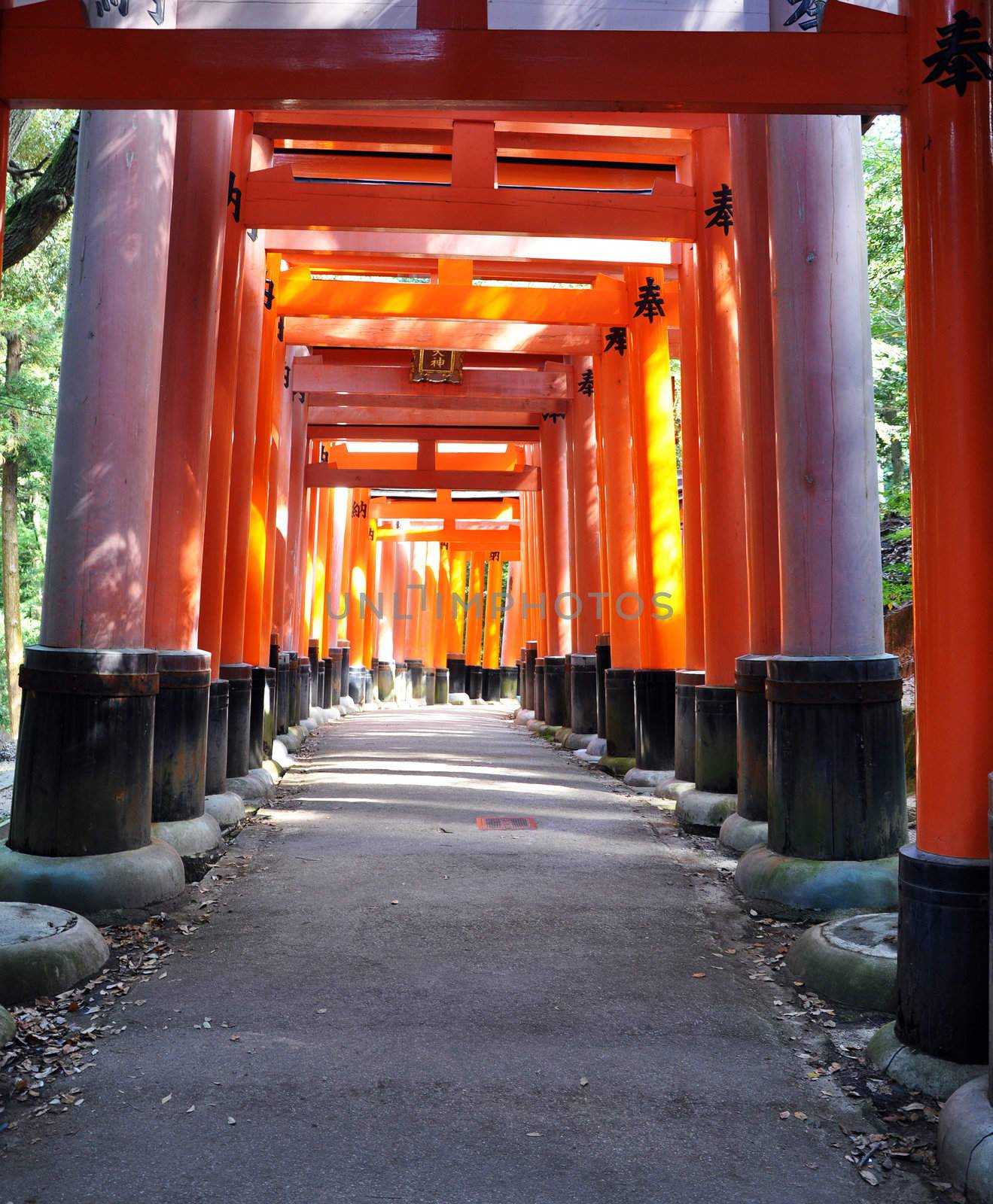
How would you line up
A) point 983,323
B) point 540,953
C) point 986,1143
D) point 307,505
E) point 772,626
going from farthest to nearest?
point 307,505, point 772,626, point 540,953, point 983,323, point 986,1143

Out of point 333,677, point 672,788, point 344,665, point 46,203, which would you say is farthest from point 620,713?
point 344,665

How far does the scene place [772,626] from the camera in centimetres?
603

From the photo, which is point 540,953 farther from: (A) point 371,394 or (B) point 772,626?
(A) point 371,394

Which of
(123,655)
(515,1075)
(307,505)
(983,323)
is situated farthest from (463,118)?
(307,505)

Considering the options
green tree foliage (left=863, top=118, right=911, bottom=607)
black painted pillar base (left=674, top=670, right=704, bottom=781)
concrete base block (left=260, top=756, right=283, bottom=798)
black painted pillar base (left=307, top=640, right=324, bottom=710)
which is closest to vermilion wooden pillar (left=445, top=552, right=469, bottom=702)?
black painted pillar base (left=307, top=640, right=324, bottom=710)

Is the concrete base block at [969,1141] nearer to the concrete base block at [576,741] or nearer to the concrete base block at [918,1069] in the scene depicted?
the concrete base block at [918,1069]

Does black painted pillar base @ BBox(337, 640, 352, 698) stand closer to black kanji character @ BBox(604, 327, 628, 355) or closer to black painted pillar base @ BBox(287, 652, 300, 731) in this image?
black painted pillar base @ BBox(287, 652, 300, 731)

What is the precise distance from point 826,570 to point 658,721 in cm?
487

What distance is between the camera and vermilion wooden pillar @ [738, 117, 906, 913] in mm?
4770

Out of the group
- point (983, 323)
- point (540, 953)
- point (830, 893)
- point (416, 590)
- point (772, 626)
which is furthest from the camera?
point (416, 590)

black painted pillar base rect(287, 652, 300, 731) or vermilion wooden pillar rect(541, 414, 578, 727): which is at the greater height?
vermilion wooden pillar rect(541, 414, 578, 727)

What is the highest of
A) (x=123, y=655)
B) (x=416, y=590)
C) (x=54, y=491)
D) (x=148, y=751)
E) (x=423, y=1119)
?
(x=416, y=590)

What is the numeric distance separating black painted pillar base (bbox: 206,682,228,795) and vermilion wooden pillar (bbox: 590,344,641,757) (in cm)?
495

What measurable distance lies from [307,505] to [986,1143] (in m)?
16.6
